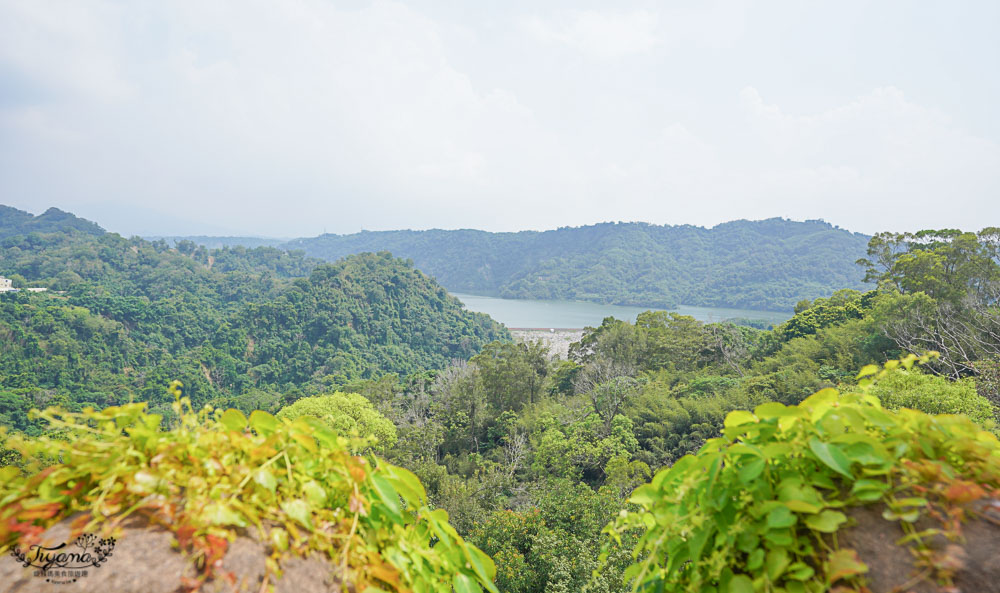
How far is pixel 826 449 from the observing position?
0.70 m

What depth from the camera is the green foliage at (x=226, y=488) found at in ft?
2.11

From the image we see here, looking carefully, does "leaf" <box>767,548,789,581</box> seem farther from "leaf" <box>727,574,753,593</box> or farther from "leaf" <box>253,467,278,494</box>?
"leaf" <box>253,467,278,494</box>

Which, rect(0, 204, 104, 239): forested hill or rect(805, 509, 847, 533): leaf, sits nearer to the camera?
rect(805, 509, 847, 533): leaf

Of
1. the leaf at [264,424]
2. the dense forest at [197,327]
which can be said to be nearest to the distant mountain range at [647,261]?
the dense forest at [197,327]

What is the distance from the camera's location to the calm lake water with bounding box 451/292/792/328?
65.5 m

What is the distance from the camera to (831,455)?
69 cm

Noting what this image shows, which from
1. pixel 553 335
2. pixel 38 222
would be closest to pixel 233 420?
pixel 553 335

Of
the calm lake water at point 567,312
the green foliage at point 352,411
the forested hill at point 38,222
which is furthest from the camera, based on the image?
the forested hill at point 38,222

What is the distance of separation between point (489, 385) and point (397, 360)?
2777 centimetres

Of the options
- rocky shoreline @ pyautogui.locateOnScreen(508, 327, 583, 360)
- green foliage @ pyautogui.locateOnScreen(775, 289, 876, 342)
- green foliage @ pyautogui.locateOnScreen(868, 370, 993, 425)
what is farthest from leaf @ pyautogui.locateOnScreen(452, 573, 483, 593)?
rocky shoreline @ pyautogui.locateOnScreen(508, 327, 583, 360)

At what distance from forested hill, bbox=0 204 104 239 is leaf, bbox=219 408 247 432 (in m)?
118

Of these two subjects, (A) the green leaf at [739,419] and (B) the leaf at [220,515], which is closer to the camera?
(B) the leaf at [220,515]

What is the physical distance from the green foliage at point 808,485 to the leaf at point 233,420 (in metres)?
0.71

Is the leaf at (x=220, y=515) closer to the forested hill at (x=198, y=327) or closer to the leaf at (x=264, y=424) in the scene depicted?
the leaf at (x=264, y=424)
